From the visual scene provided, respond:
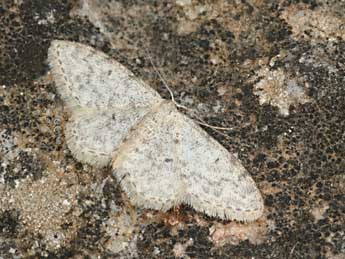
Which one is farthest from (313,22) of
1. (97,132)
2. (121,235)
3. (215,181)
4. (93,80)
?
(121,235)

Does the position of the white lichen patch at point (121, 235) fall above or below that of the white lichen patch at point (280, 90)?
below

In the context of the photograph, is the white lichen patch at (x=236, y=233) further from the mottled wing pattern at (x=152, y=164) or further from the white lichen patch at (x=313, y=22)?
the white lichen patch at (x=313, y=22)

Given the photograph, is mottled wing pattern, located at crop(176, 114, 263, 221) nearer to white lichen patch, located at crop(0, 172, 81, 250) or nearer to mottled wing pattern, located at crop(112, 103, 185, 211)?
mottled wing pattern, located at crop(112, 103, 185, 211)

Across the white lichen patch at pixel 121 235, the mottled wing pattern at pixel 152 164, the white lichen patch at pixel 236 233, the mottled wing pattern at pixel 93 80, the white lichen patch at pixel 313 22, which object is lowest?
the white lichen patch at pixel 121 235

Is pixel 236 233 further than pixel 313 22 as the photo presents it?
No

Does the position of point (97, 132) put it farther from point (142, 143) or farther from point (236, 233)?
point (236, 233)

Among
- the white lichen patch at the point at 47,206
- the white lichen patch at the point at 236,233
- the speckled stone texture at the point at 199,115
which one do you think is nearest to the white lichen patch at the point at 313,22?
the speckled stone texture at the point at 199,115
